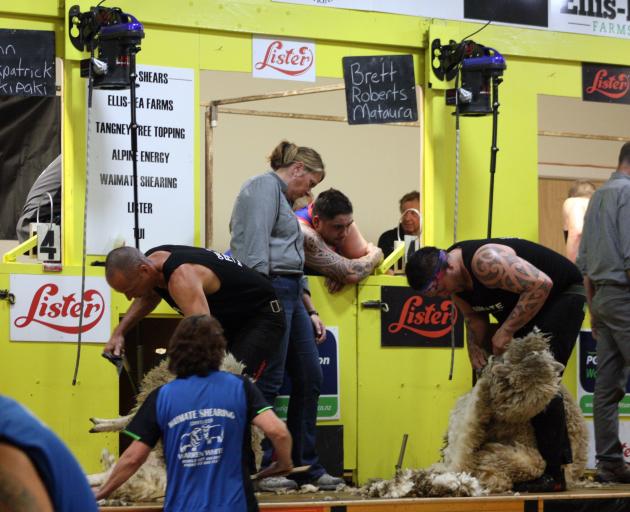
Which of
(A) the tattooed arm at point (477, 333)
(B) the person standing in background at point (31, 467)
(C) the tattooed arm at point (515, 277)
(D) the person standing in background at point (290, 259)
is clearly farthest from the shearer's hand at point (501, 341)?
(B) the person standing in background at point (31, 467)

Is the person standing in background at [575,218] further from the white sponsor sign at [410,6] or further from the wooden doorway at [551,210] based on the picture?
the wooden doorway at [551,210]

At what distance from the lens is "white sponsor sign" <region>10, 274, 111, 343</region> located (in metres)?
6.89

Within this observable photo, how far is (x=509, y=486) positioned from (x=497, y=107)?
2.81m

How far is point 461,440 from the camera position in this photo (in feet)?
20.7

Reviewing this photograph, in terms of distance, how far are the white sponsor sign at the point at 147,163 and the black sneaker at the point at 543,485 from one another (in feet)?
8.53

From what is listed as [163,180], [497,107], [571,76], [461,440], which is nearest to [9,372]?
[163,180]

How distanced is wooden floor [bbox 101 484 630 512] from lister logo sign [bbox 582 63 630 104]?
345cm

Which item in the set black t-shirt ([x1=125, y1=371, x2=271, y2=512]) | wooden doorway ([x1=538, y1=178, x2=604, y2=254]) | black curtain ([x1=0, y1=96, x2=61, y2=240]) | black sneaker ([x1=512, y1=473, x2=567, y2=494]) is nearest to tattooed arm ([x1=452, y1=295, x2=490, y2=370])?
black sneaker ([x1=512, y1=473, x2=567, y2=494])

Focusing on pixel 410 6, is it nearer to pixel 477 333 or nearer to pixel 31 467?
pixel 477 333

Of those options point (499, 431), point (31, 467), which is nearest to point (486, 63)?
point (499, 431)

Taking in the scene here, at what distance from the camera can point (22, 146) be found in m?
8.70

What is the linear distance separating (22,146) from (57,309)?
7.03 ft

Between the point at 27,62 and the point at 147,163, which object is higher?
the point at 27,62

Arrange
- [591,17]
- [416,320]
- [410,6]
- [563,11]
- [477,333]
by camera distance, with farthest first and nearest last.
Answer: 1. [591,17]
2. [563,11]
3. [410,6]
4. [416,320]
5. [477,333]
